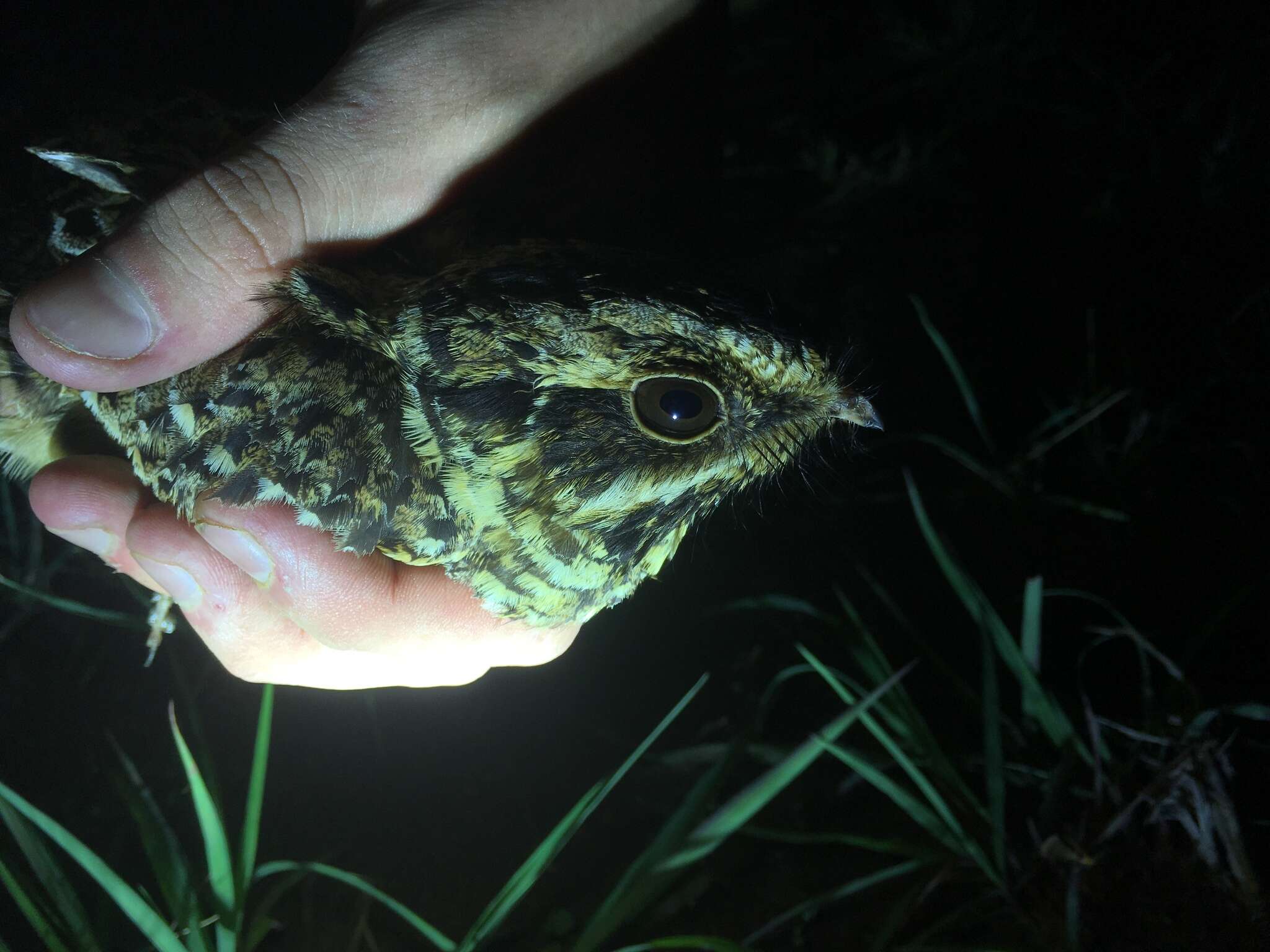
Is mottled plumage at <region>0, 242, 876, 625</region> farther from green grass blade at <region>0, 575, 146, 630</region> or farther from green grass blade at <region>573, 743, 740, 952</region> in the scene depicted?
green grass blade at <region>0, 575, 146, 630</region>

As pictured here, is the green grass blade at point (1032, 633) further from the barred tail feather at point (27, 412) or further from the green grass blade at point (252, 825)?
the barred tail feather at point (27, 412)

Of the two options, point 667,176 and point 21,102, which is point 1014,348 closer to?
point 667,176

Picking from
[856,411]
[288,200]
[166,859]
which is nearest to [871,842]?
[856,411]

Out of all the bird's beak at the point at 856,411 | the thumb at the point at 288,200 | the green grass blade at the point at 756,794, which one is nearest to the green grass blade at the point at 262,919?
the green grass blade at the point at 756,794

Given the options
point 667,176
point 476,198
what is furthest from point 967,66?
point 476,198

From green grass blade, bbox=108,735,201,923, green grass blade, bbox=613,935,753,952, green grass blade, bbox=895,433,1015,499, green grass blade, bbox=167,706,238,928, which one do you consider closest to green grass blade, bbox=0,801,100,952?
green grass blade, bbox=108,735,201,923

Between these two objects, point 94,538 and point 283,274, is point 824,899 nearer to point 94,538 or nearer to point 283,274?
point 283,274
